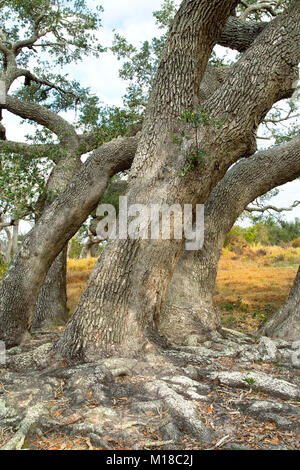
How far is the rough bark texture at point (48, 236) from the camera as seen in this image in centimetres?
567

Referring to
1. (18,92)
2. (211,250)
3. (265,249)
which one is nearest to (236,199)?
(211,250)

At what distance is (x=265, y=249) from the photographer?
1844 cm

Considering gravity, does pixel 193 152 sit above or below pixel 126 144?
below

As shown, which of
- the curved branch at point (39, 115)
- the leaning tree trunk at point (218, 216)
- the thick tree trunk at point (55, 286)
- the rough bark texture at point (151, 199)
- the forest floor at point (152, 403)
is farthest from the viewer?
the curved branch at point (39, 115)

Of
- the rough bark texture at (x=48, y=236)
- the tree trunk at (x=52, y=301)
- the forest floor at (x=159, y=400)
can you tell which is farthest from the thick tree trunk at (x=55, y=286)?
the forest floor at (x=159, y=400)

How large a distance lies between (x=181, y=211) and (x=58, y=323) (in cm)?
407

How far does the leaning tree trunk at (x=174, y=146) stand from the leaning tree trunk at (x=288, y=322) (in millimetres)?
2266

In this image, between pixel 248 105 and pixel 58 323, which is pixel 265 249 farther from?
pixel 248 105

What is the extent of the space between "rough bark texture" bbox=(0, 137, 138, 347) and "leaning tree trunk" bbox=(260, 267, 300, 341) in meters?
3.27

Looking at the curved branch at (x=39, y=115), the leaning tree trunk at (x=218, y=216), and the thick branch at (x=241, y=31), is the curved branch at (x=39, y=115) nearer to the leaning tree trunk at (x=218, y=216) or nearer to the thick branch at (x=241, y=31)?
the leaning tree trunk at (x=218, y=216)

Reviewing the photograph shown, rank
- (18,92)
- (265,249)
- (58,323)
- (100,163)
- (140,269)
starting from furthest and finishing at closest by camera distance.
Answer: (265,249)
(18,92)
(58,323)
(100,163)
(140,269)

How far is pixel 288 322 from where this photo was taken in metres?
6.05

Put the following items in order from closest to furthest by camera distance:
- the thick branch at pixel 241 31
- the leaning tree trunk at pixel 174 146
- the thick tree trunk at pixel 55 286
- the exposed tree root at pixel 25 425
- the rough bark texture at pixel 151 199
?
the exposed tree root at pixel 25 425
the rough bark texture at pixel 151 199
the leaning tree trunk at pixel 174 146
the thick branch at pixel 241 31
the thick tree trunk at pixel 55 286

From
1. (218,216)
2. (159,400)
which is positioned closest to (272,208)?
(218,216)
